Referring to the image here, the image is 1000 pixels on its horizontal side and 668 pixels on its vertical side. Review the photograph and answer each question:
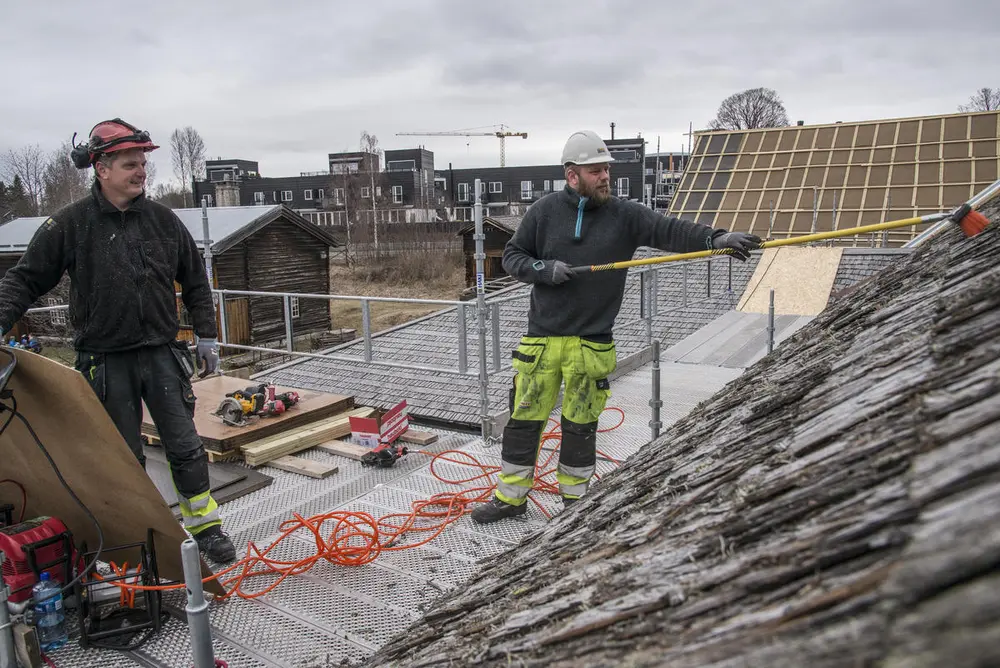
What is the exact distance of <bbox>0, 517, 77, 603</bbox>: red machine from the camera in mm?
3270

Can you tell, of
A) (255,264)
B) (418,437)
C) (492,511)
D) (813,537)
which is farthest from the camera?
(255,264)

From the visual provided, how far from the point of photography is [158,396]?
155 inches

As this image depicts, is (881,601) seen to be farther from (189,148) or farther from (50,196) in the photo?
(189,148)

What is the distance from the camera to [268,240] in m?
22.7

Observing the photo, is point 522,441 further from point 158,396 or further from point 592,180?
point 158,396

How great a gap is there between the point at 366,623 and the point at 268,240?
2085 cm

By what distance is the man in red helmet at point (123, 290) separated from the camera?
12.0 feet

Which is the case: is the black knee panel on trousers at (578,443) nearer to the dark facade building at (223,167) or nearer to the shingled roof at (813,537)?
the shingled roof at (813,537)

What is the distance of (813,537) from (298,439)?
5.59 m

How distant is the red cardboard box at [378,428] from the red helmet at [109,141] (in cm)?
289

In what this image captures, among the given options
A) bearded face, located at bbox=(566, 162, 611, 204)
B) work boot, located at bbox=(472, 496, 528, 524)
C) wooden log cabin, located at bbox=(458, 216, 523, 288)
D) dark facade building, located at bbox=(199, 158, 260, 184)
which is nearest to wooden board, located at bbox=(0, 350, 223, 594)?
work boot, located at bbox=(472, 496, 528, 524)

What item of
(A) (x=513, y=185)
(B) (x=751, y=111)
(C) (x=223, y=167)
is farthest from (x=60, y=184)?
(B) (x=751, y=111)

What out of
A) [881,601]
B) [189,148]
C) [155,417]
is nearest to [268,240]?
[155,417]

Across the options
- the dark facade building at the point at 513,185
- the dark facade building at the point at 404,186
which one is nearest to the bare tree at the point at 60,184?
the dark facade building at the point at 404,186
